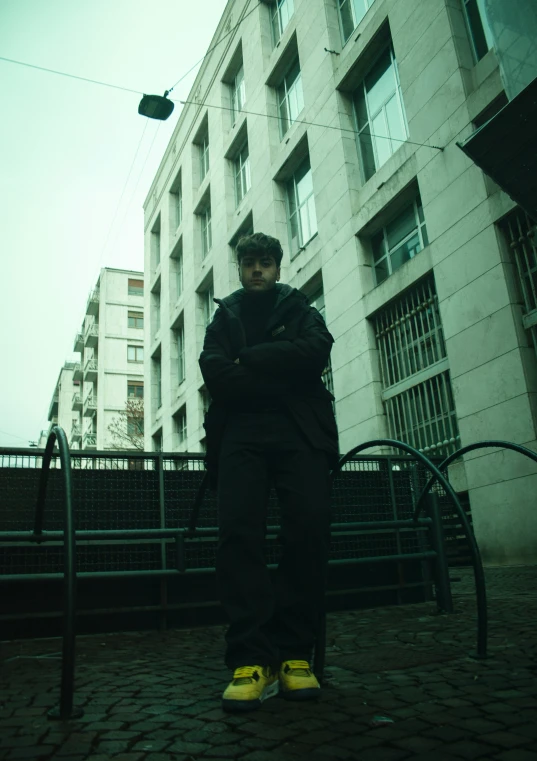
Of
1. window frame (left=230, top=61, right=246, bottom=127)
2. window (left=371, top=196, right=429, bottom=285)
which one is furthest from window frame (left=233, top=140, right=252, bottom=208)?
window (left=371, top=196, right=429, bottom=285)

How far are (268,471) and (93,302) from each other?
159 feet

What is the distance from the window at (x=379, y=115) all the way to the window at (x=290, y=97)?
323cm

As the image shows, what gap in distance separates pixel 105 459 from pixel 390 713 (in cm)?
324

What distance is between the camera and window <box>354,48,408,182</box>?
13.3 meters

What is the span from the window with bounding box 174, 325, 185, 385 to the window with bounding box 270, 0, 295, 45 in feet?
41.0

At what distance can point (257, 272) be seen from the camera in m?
2.96

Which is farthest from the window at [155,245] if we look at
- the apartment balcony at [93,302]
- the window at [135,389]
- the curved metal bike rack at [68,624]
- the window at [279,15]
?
the curved metal bike rack at [68,624]

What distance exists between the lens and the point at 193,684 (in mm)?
2775

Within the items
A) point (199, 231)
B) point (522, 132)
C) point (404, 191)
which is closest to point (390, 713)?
point (522, 132)

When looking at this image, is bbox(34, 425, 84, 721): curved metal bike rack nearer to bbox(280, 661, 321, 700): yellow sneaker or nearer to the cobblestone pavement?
the cobblestone pavement

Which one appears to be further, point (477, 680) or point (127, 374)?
point (127, 374)

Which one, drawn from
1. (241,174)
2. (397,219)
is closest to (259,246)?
(397,219)

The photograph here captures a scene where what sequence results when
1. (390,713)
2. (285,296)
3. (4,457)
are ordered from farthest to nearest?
1. (4,457)
2. (285,296)
3. (390,713)

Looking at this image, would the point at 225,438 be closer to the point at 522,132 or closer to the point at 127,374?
the point at 522,132
